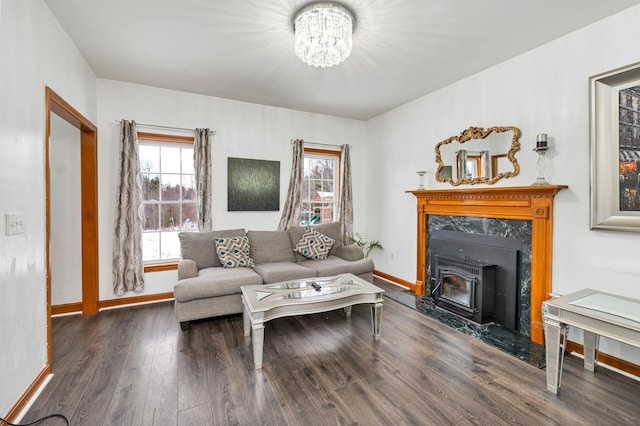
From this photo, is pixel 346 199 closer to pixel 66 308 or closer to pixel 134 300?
pixel 134 300

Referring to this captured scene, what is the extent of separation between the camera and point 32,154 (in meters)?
2.01

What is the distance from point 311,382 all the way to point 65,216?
331 centimetres

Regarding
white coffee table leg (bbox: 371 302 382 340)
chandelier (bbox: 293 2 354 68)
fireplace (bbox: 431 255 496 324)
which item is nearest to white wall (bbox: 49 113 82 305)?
chandelier (bbox: 293 2 354 68)

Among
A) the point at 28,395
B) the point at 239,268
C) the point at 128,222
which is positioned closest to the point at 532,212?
the point at 239,268

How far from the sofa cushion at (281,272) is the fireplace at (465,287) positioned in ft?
5.14

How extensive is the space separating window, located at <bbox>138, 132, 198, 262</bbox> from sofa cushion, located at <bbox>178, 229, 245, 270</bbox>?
1.63 ft

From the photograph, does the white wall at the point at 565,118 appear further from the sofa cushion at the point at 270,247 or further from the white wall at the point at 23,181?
the white wall at the point at 23,181

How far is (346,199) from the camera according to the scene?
16.6 feet

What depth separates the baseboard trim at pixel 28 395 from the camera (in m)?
1.70

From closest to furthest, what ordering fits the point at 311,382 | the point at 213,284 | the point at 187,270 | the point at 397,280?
the point at 311,382 → the point at 213,284 → the point at 187,270 → the point at 397,280

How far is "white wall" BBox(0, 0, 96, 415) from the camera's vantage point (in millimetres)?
1684

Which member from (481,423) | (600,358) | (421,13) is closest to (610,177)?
(600,358)

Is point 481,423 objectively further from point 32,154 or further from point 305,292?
point 32,154

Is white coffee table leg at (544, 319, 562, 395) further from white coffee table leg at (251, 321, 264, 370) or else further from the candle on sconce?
white coffee table leg at (251, 321, 264, 370)
